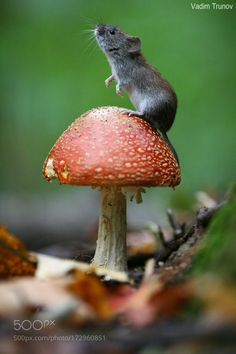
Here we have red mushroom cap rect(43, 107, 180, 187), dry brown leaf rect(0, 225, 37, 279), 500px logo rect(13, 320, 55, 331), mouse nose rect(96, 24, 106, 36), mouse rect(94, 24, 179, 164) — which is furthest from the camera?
mouse nose rect(96, 24, 106, 36)

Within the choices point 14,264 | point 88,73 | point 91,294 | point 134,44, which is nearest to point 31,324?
point 91,294

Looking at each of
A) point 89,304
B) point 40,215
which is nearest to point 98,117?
point 89,304

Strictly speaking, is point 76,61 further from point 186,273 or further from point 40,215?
point 186,273

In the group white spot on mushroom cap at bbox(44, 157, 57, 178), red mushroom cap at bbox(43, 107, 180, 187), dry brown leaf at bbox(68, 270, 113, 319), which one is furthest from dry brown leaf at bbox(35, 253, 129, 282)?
white spot on mushroom cap at bbox(44, 157, 57, 178)

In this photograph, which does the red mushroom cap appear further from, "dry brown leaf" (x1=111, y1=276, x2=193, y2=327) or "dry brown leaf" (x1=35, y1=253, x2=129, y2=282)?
"dry brown leaf" (x1=111, y1=276, x2=193, y2=327)

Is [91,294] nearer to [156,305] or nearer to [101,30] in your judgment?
[156,305]
